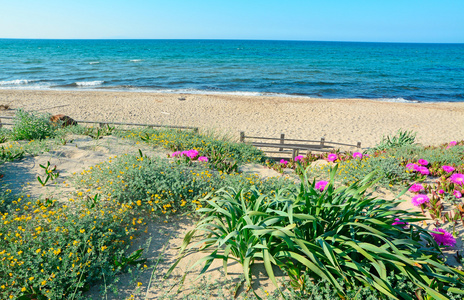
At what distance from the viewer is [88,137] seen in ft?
A: 22.9

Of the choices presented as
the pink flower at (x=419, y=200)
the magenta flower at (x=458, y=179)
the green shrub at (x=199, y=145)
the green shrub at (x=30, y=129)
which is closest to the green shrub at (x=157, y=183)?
the green shrub at (x=199, y=145)

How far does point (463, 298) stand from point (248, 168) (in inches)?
161

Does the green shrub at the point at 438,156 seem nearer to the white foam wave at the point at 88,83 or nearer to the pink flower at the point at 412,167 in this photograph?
the pink flower at the point at 412,167

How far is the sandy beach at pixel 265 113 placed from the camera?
1463 cm

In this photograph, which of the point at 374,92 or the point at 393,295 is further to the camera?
the point at 374,92

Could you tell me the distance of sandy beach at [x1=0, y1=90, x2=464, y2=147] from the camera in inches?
576

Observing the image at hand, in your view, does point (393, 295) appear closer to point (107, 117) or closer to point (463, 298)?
point (463, 298)

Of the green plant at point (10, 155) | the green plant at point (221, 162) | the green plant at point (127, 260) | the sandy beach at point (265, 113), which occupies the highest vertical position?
the green plant at point (10, 155)

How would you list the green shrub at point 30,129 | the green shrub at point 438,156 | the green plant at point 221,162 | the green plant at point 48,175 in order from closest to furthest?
the green plant at point 48,175 → the green plant at point 221,162 → the green shrub at point 438,156 → the green shrub at point 30,129

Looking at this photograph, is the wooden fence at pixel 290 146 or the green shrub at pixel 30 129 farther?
the wooden fence at pixel 290 146

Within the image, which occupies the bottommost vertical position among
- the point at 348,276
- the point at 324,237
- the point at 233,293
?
the point at 233,293

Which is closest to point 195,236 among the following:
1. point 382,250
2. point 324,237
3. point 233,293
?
point 233,293

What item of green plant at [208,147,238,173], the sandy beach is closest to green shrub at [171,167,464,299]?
green plant at [208,147,238,173]

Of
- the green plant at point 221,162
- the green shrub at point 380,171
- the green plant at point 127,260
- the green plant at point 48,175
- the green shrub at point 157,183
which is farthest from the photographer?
the green plant at point 221,162
